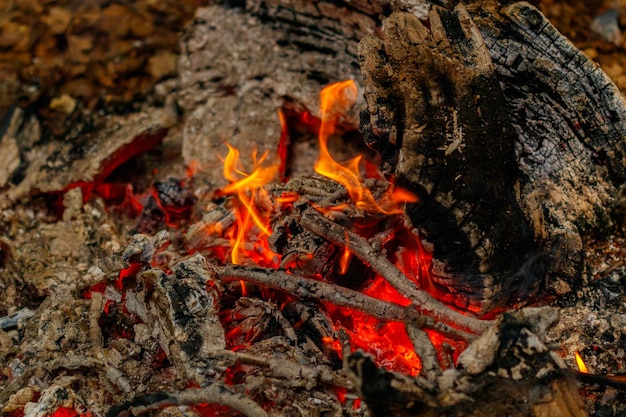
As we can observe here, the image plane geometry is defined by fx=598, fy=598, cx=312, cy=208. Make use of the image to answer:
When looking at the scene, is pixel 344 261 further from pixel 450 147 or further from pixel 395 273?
pixel 450 147

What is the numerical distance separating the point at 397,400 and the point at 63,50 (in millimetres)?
4194

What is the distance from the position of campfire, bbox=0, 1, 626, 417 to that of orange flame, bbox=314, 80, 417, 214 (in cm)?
2

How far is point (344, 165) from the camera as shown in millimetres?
4121

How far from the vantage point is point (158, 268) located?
309 cm

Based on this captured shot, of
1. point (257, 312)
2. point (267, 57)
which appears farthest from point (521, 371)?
point (267, 57)

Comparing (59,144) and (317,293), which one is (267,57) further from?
(317,293)

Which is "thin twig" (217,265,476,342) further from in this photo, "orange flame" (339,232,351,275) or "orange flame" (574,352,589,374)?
"orange flame" (574,352,589,374)

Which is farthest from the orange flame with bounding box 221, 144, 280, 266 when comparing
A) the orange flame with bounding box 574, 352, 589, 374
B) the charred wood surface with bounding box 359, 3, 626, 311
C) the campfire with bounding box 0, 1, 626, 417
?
the orange flame with bounding box 574, 352, 589, 374

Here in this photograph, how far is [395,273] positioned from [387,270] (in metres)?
0.04

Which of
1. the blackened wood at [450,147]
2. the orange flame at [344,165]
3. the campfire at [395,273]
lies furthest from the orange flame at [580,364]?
the orange flame at [344,165]

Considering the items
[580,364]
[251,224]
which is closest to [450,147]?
[580,364]

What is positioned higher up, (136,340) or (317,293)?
(317,293)

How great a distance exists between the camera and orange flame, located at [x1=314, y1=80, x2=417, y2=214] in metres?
3.21

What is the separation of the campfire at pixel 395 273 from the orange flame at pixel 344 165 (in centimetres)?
2
